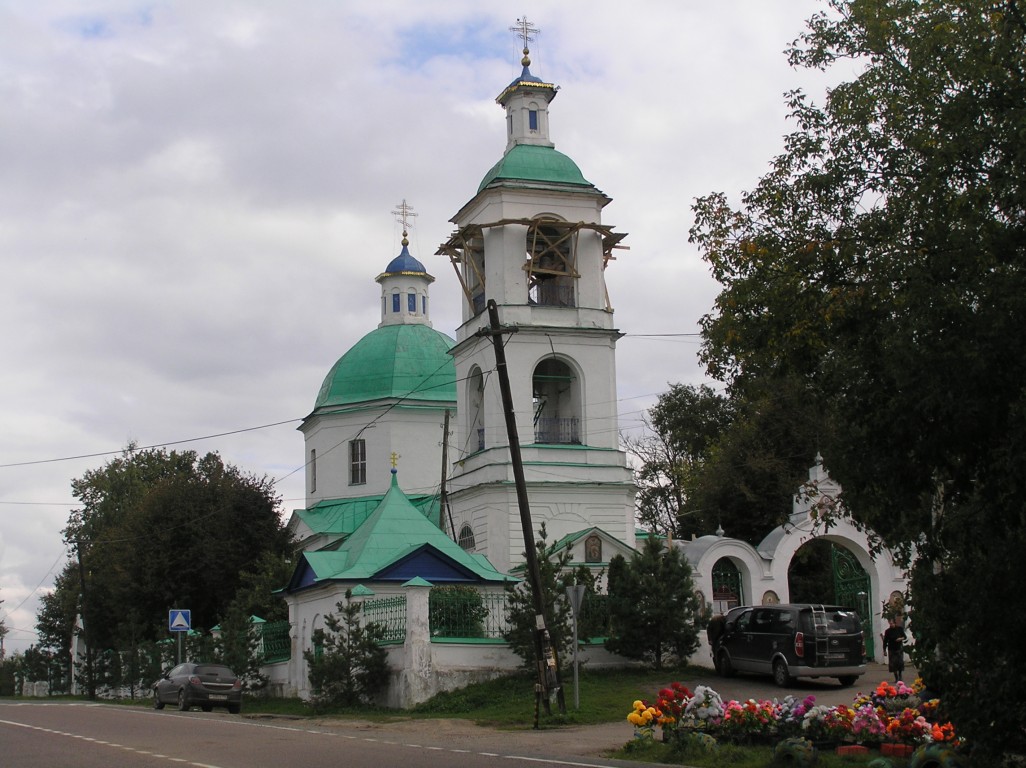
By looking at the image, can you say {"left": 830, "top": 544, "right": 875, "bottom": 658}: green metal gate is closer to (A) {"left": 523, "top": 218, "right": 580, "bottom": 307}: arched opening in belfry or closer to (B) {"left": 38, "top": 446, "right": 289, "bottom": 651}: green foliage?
(A) {"left": 523, "top": 218, "right": 580, "bottom": 307}: arched opening in belfry

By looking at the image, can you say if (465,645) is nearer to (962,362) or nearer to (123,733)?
(123,733)

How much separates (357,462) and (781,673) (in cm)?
2484

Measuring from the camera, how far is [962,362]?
9.55m

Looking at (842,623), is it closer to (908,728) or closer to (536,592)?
(536,592)

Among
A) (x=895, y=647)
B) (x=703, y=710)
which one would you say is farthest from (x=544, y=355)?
(x=703, y=710)

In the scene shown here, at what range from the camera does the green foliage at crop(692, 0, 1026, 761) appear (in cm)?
958

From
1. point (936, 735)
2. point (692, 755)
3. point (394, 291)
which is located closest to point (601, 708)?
point (692, 755)

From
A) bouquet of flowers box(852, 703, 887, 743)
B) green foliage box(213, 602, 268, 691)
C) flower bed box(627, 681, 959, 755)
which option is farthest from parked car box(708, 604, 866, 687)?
green foliage box(213, 602, 268, 691)

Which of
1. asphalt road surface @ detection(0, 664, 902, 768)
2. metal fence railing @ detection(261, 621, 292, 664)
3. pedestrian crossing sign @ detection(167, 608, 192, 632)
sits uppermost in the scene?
pedestrian crossing sign @ detection(167, 608, 192, 632)

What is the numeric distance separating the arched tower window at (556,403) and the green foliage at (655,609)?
405 inches

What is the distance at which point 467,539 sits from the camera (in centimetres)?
3788

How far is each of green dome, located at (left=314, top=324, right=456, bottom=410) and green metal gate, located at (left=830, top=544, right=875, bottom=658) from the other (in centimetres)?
1745

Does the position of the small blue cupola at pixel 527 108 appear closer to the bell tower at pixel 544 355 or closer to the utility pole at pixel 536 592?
the bell tower at pixel 544 355

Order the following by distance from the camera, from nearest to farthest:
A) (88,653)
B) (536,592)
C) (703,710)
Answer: (703,710)
(536,592)
(88,653)
